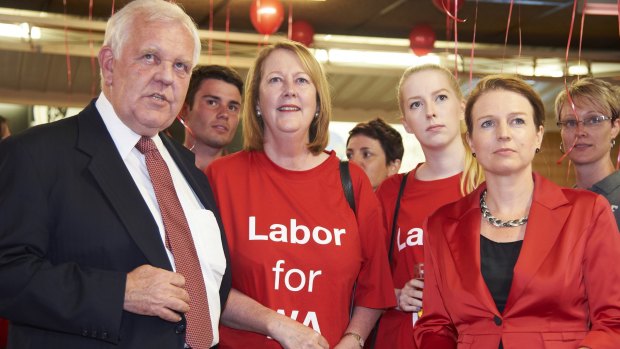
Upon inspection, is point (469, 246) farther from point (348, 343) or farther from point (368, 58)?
point (368, 58)

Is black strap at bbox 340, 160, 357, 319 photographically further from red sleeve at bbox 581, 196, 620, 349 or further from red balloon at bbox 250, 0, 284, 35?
red balloon at bbox 250, 0, 284, 35

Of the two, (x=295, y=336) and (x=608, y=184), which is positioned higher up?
(x=608, y=184)

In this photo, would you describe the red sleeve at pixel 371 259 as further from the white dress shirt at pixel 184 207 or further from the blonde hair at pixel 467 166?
the white dress shirt at pixel 184 207

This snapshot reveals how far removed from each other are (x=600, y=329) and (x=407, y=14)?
6528 mm

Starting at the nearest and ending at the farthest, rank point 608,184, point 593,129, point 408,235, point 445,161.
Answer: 1. point 408,235
2. point 445,161
3. point 608,184
4. point 593,129

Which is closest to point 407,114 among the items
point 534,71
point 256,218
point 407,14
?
point 256,218

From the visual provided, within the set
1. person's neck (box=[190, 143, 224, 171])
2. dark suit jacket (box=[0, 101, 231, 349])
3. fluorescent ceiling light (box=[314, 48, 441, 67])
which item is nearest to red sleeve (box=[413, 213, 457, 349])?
dark suit jacket (box=[0, 101, 231, 349])

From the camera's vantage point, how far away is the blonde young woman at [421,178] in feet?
9.57

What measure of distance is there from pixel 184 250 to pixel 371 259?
80 centimetres

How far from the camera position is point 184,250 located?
2248mm

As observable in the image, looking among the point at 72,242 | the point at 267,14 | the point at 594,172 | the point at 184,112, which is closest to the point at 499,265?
the point at 72,242

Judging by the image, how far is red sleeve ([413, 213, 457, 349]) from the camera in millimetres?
2431

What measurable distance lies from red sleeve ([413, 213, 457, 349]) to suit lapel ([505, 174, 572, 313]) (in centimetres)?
24

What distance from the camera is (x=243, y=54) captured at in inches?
348
